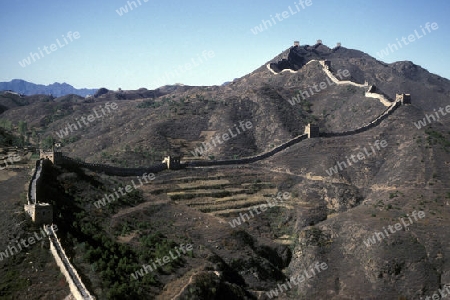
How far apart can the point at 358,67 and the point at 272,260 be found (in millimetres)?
103435

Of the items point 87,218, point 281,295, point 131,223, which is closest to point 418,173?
point 281,295

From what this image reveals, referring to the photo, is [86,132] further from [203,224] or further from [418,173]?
[418,173]

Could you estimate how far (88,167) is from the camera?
6169cm

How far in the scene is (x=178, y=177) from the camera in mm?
67625
